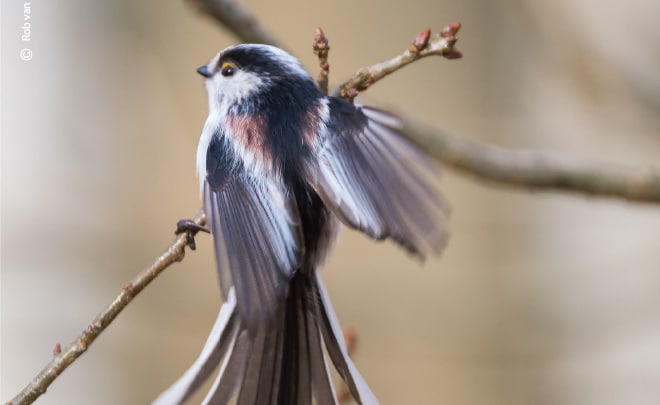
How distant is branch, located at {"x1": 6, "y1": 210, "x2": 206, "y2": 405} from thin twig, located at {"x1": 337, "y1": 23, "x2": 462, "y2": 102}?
478 millimetres

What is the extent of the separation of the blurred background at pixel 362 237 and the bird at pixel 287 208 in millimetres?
1460

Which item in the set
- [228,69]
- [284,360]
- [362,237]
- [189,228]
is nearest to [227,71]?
[228,69]

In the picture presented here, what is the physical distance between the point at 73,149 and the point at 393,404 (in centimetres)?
171

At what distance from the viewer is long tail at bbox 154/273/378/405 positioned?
170 centimetres

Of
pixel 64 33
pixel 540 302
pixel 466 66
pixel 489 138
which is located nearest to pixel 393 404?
pixel 540 302

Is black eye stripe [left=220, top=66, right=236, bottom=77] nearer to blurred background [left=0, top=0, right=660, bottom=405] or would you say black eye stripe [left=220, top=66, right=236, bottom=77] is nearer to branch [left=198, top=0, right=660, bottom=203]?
branch [left=198, top=0, right=660, bottom=203]

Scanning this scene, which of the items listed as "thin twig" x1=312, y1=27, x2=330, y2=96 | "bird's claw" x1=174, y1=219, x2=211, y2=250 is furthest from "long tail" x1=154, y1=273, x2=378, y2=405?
"thin twig" x1=312, y1=27, x2=330, y2=96

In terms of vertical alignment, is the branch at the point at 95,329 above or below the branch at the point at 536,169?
below

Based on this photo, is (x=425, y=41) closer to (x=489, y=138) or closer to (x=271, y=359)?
(x=271, y=359)

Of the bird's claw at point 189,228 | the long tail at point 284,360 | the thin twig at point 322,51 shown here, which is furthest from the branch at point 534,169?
the bird's claw at point 189,228

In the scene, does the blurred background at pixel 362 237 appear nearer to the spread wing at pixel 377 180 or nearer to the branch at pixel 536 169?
the branch at pixel 536 169

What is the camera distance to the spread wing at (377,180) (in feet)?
4.56

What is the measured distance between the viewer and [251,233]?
1.48 meters

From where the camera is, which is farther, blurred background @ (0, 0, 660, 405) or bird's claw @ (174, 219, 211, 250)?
blurred background @ (0, 0, 660, 405)
